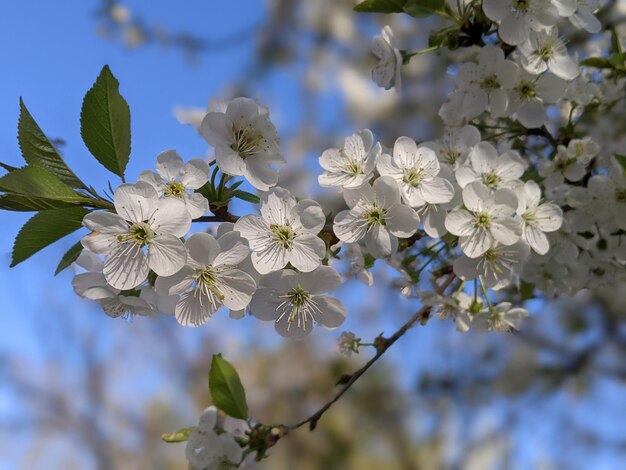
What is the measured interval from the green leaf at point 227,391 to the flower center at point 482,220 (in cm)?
33

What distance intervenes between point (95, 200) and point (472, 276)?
0.42 metres

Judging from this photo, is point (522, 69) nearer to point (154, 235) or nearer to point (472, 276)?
point (472, 276)

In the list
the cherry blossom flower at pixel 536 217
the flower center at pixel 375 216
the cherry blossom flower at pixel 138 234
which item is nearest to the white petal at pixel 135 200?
the cherry blossom flower at pixel 138 234

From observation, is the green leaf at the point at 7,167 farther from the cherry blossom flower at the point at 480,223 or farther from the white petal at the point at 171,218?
the cherry blossom flower at the point at 480,223

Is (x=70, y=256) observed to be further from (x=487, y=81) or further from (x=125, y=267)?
(x=487, y=81)

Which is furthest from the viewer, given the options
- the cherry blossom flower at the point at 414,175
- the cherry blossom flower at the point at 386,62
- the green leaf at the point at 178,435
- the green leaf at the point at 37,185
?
the cherry blossom flower at the point at 386,62

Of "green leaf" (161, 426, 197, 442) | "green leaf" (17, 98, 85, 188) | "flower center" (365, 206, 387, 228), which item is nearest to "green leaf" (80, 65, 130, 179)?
"green leaf" (17, 98, 85, 188)

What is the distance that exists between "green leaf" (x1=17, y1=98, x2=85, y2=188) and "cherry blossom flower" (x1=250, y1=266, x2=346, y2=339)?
0.22 m

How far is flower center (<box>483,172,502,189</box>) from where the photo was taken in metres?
0.68

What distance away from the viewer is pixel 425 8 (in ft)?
2.43

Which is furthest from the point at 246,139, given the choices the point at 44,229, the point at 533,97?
the point at 533,97

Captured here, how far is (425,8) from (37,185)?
20.5 inches

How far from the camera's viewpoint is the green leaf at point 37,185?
0.50 m

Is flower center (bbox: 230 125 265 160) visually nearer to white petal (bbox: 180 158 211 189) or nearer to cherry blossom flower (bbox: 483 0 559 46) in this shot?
white petal (bbox: 180 158 211 189)
